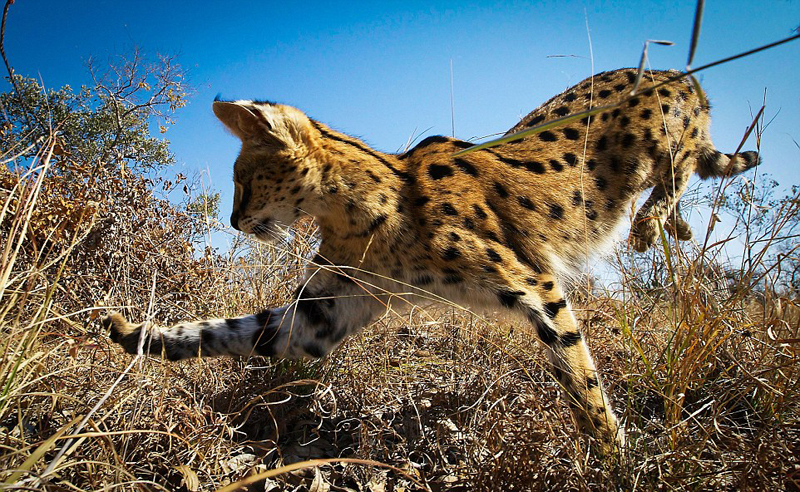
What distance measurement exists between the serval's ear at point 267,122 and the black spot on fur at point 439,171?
2.52ft

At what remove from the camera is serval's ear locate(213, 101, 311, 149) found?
2.71m

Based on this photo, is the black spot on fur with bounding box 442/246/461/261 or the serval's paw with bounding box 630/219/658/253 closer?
the black spot on fur with bounding box 442/246/461/261

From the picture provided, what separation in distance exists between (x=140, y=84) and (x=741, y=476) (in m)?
6.93

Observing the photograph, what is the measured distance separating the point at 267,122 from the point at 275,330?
1.19 metres

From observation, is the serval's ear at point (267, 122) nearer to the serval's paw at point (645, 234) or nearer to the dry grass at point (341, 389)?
the dry grass at point (341, 389)

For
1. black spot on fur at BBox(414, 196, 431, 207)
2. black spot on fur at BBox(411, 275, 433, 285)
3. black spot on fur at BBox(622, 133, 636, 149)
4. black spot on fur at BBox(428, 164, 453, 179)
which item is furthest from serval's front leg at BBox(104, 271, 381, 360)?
black spot on fur at BBox(622, 133, 636, 149)

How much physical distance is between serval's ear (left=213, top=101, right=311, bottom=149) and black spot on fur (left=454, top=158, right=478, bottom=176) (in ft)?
3.08

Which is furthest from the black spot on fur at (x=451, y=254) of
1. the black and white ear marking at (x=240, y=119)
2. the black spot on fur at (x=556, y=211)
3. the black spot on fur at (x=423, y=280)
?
the black and white ear marking at (x=240, y=119)

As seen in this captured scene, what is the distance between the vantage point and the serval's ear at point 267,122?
2711mm

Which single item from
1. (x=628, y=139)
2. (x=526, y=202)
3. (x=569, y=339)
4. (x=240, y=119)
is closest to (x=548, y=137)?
(x=628, y=139)

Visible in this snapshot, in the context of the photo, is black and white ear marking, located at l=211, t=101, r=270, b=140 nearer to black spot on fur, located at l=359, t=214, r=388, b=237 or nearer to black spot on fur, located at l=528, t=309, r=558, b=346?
black spot on fur, located at l=359, t=214, r=388, b=237

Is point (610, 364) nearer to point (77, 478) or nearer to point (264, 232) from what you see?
point (264, 232)

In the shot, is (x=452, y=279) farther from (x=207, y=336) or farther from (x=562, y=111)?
(x=562, y=111)

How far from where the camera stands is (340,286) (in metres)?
2.78
